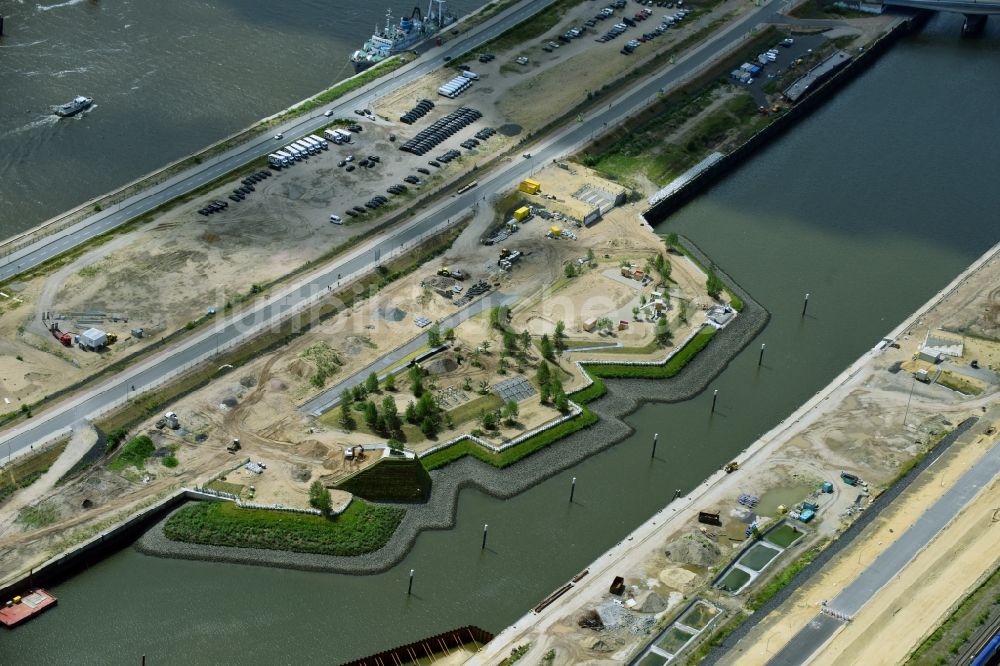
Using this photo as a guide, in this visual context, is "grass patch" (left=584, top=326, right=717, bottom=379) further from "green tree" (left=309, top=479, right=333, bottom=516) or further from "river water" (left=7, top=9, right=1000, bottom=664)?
"green tree" (left=309, top=479, right=333, bottom=516)

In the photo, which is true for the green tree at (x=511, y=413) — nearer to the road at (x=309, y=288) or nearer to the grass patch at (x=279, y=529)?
the grass patch at (x=279, y=529)

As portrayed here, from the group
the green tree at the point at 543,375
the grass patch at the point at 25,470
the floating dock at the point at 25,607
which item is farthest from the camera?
the green tree at the point at 543,375

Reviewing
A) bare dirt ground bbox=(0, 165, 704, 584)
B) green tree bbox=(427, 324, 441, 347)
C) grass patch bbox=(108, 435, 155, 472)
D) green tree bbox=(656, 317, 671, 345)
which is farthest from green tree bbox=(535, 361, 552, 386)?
grass patch bbox=(108, 435, 155, 472)

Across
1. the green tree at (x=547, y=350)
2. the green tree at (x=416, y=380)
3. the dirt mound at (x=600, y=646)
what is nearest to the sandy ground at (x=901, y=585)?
the dirt mound at (x=600, y=646)

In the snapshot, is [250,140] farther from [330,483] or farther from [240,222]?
[330,483]

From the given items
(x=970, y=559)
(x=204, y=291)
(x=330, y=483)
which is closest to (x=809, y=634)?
Result: (x=970, y=559)

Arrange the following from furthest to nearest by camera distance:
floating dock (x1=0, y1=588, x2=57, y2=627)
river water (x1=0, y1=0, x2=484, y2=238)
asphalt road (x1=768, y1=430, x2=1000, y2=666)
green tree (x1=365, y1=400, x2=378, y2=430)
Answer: river water (x1=0, y1=0, x2=484, y2=238) < green tree (x1=365, y1=400, x2=378, y2=430) < floating dock (x1=0, y1=588, x2=57, y2=627) < asphalt road (x1=768, y1=430, x2=1000, y2=666)
